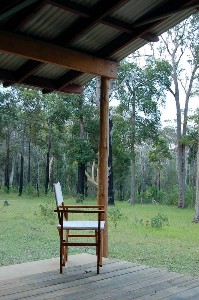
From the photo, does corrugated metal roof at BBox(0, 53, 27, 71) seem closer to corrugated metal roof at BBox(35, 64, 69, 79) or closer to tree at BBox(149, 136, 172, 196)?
corrugated metal roof at BBox(35, 64, 69, 79)

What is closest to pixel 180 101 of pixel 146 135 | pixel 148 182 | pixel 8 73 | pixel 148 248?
pixel 146 135

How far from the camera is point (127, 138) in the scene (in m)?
18.3

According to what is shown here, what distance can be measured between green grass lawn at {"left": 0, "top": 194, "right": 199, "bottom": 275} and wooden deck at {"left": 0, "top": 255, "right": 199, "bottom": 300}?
42.7 inches

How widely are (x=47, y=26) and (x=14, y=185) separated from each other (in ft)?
79.7

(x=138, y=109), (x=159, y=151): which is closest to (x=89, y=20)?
(x=138, y=109)

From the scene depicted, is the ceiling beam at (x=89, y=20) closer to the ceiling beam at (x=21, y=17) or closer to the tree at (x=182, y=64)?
the ceiling beam at (x=21, y=17)

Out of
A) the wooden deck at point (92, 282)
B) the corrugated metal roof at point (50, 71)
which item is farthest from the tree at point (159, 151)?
the wooden deck at point (92, 282)

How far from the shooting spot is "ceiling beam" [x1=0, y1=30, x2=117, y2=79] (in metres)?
3.65

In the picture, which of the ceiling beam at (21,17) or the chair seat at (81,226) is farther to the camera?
the chair seat at (81,226)

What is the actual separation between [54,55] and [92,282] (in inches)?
88.2

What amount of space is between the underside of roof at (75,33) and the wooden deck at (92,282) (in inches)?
82.2

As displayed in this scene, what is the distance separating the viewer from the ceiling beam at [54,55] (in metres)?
3.65

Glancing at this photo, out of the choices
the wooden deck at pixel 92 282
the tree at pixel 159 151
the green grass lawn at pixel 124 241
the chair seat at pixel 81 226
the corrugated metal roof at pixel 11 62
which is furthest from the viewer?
the tree at pixel 159 151

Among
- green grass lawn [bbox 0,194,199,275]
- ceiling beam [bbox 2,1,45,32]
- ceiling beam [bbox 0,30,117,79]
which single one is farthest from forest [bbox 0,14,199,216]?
ceiling beam [bbox 2,1,45,32]
